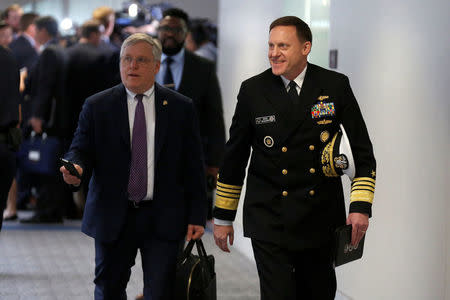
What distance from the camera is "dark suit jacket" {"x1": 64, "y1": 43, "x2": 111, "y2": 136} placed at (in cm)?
902

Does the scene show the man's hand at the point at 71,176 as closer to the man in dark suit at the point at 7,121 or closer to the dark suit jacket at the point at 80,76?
the man in dark suit at the point at 7,121

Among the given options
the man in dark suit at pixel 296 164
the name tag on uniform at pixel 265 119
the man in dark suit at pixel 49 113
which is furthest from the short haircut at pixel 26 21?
the name tag on uniform at pixel 265 119

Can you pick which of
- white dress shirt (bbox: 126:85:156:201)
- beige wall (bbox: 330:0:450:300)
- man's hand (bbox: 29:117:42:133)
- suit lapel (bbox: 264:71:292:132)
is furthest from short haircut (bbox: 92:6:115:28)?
suit lapel (bbox: 264:71:292:132)

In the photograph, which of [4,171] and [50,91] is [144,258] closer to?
[4,171]

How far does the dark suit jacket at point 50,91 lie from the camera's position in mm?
8891

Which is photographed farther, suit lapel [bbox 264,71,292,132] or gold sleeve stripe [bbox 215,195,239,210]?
gold sleeve stripe [bbox 215,195,239,210]

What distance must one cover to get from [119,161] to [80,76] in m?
5.33

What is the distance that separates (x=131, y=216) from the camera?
12.7 feet

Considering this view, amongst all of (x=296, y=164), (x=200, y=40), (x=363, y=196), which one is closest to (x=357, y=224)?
(x=363, y=196)

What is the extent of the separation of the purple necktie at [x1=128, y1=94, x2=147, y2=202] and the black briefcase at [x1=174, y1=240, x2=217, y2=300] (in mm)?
338

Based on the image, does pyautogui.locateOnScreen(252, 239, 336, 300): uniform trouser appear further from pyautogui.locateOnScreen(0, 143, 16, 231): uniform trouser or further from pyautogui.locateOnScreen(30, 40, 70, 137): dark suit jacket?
pyautogui.locateOnScreen(30, 40, 70, 137): dark suit jacket

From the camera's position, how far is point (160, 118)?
393 centimetres

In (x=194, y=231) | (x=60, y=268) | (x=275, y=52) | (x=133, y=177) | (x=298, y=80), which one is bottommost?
(x=60, y=268)

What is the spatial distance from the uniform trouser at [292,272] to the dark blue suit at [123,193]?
0.48 meters
